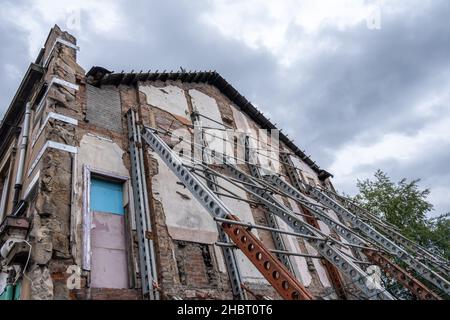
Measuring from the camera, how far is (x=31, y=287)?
467cm

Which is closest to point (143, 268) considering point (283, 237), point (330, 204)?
point (283, 237)

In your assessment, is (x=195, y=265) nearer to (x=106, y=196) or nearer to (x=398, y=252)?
(x=106, y=196)

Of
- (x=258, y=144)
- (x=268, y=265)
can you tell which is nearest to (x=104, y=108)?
(x=268, y=265)

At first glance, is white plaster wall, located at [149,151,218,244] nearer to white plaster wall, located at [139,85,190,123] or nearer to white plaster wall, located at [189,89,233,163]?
white plaster wall, located at [139,85,190,123]

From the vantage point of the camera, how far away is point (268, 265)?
4.19m

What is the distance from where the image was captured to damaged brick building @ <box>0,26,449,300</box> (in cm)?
510

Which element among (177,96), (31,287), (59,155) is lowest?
(31,287)

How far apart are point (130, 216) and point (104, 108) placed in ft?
9.69

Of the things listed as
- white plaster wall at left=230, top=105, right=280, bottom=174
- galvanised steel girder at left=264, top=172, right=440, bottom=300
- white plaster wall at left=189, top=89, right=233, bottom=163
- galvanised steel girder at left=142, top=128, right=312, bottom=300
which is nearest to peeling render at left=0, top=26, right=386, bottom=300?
white plaster wall at left=189, top=89, right=233, bottom=163

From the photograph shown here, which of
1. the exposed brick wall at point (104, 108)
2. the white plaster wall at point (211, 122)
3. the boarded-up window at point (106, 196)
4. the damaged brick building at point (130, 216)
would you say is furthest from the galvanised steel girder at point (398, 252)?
the exposed brick wall at point (104, 108)

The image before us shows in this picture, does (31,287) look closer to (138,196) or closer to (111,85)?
(138,196)
